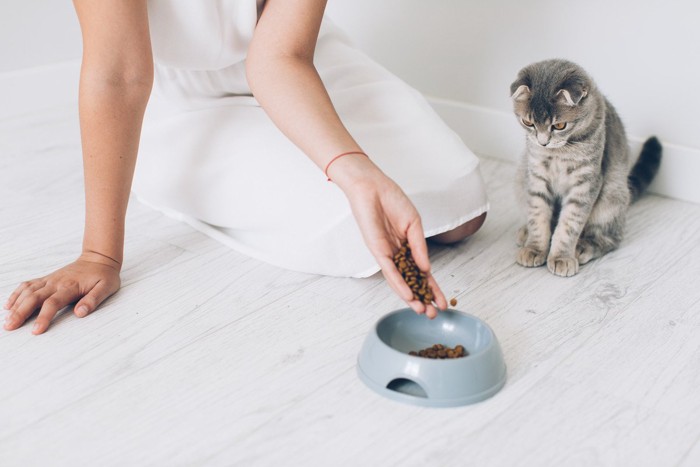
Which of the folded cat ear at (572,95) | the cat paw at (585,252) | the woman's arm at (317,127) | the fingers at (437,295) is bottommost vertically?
the cat paw at (585,252)

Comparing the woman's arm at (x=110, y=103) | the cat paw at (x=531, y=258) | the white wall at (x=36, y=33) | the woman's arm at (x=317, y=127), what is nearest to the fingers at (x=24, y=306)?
the woman's arm at (x=110, y=103)

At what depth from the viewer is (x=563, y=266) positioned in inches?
65.1

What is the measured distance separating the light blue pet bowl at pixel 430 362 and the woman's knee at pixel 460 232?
46 cm

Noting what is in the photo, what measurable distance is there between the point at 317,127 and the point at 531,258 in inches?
23.0

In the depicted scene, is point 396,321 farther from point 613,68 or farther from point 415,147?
point 613,68

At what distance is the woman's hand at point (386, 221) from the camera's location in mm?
1246

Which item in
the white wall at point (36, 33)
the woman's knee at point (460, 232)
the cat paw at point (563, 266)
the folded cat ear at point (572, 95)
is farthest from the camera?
the white wall at point (36, 33)

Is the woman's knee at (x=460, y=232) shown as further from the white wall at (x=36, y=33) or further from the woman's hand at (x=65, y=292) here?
the white wall at (x=36, y=33)

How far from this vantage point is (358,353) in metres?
1.35

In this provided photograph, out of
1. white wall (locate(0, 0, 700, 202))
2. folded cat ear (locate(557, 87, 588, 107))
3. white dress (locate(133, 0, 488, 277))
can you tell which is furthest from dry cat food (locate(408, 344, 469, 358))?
white wall (locate(0, 0, 700, 202))

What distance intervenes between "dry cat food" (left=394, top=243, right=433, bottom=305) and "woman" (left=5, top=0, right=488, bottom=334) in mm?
20

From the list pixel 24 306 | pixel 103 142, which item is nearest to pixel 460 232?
pixel 103 142

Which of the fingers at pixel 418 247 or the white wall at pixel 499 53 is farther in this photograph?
the white wall at pixel 499 53

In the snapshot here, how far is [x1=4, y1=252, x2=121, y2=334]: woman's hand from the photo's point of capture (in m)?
1.45
